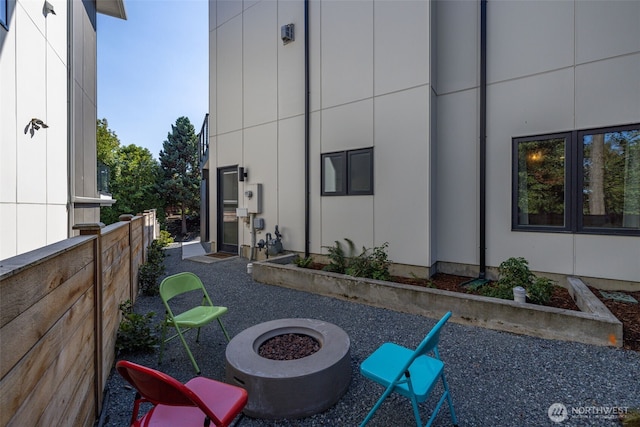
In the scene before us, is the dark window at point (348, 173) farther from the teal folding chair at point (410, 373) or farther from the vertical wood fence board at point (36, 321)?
the vertical wood fence board at point (36, 321)

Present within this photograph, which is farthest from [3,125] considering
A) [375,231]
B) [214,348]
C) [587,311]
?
[587,311]

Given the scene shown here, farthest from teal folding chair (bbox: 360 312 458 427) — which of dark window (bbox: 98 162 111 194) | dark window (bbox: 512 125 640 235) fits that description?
dark window (bbox: 98 162 111 194)

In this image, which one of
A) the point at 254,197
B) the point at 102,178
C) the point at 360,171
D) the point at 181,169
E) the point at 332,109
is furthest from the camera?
the point at 181,169

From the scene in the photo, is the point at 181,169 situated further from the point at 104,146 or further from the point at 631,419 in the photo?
the point at 631,419

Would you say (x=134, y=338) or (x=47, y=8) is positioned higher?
(x=47, y=8)

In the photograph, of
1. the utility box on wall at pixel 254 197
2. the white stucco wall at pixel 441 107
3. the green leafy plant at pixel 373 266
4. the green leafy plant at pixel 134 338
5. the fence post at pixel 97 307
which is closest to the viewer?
the fence post at pixel 97 307

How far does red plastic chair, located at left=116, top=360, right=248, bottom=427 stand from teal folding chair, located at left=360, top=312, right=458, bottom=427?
33.7 inches

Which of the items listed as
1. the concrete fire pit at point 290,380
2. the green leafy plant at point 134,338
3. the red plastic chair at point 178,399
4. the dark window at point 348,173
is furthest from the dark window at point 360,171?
the red plastic chair at point 178,399

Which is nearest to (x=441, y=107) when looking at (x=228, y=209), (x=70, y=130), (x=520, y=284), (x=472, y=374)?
(x=520, y=284)

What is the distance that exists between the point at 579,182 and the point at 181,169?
70.1 ft

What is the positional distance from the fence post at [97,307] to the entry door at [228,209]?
6.28m

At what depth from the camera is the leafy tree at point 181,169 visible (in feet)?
60.9

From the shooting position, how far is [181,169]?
20672mm

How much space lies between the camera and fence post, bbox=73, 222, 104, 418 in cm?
213
